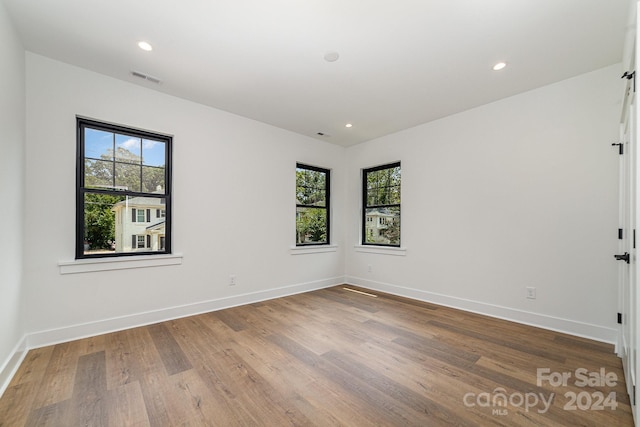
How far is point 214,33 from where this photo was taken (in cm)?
225

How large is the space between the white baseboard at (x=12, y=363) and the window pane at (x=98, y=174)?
152 cm

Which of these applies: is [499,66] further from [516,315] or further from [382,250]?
[382,250]

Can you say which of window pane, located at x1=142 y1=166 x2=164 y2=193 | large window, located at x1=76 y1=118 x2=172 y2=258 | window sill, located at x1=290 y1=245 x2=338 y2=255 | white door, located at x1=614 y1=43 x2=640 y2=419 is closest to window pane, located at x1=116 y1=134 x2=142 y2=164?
large window, located at x1=76 y1=118 x2=172 y2=258

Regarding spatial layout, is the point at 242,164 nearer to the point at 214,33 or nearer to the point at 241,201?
the point at 241,201

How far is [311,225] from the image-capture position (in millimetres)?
4984

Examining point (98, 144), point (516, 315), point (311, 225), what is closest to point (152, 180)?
point (98, 144)

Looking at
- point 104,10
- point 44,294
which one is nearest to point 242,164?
point 104,10

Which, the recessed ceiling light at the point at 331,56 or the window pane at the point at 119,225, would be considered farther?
the window pane at the point at 119,225

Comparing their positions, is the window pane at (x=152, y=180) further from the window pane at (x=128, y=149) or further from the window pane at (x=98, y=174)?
the window pane at (x=98, y=174)

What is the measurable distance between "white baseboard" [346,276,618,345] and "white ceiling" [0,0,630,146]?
2.58 m

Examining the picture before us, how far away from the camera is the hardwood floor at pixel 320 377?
5.45 feet

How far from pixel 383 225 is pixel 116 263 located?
3.84 metres

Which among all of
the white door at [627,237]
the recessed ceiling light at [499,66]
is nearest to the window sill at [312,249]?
the recessed ceiling light at [499,66]

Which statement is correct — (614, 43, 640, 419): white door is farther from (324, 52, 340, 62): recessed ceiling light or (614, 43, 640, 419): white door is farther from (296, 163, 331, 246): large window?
(296, 163, 331, 246): large window
